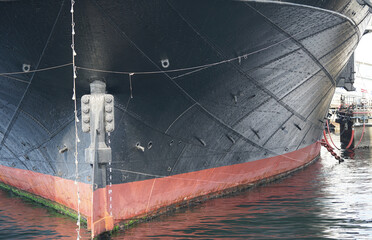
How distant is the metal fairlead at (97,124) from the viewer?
670cm

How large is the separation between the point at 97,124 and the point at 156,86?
4.24 feet

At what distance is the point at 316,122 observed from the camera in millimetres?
15055

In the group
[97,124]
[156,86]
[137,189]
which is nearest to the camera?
[97,124]

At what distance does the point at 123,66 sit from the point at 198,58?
134 cm

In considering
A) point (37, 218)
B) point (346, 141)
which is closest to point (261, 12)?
point (37, 218)

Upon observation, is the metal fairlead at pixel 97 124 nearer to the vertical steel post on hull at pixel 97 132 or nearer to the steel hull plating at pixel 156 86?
the vertical steel post on hull at pixel 97 132

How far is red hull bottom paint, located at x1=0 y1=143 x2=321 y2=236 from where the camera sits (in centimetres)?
711

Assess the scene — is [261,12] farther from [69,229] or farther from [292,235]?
[69,229]

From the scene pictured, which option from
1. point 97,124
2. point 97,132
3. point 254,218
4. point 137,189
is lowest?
point 254,218

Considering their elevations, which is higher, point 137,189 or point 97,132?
point 97,132

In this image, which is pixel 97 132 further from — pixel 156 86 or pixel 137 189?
pixel 137 189

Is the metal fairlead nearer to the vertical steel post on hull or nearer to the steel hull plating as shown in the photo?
the vertical steel post on hull

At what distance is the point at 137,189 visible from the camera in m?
7.64

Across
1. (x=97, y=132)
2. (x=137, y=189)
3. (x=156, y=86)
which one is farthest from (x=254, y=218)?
(x=97, y=132)
